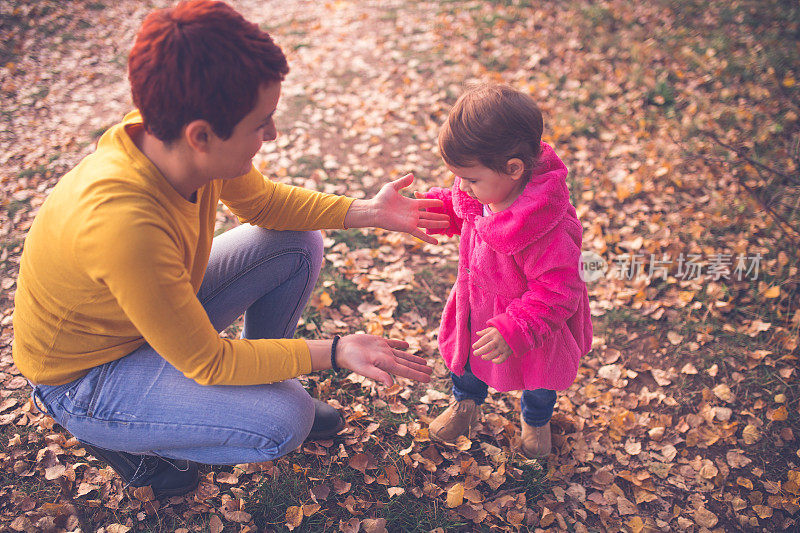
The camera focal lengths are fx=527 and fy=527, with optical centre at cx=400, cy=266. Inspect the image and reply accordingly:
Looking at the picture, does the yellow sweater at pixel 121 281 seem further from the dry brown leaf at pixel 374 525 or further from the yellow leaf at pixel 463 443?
the yellow leaf at pixel 463 443

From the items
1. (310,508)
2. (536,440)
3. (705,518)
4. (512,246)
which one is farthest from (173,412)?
(705,518)

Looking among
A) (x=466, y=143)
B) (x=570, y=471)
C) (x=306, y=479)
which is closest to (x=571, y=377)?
(x=570, y=471)

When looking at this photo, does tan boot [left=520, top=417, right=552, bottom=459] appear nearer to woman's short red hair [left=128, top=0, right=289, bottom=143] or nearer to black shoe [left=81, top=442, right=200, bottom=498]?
black shoe [left=81, top=442, right=200, bottom=498]

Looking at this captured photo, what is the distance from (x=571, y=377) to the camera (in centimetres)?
204

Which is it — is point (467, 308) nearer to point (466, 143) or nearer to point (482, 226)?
point (482, 226)

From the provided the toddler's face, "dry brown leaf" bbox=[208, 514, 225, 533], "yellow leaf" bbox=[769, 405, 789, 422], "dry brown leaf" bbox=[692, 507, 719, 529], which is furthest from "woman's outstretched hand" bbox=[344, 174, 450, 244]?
"yellow leaf" bbox=[769, 405, 789, 422]

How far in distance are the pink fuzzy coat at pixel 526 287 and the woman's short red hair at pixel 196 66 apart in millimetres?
884

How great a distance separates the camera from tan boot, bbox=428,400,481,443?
8.04 ft

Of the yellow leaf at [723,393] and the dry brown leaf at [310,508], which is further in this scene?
the yellow leaf at [723,393]

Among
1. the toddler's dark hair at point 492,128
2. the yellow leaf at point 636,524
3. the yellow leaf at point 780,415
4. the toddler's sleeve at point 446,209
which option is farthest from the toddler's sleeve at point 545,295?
the yellow leaf at point 780,415

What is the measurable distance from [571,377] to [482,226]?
701 millimetres

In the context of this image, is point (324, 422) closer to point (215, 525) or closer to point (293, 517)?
point (293, 517)

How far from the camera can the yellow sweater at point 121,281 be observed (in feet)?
4.89

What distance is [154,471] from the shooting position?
7.14 ft
